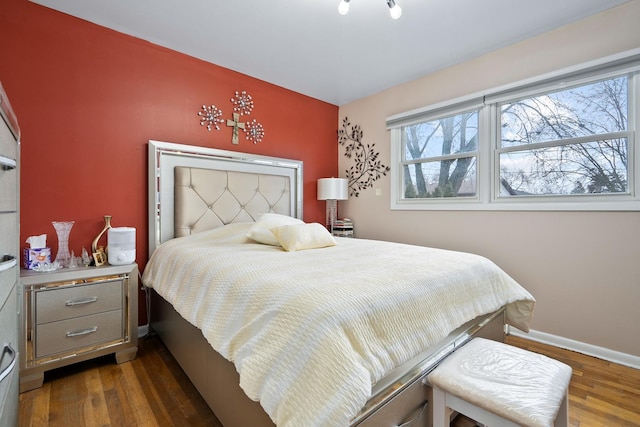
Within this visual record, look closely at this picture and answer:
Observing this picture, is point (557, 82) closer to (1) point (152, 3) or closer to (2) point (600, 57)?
(2) point (600, 57)

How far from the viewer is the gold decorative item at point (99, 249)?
2022 mm

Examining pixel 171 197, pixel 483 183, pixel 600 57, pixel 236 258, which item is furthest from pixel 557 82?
pixel 171 197

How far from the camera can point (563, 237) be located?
7.43 feet

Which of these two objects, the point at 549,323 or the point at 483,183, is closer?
the point at 549,323

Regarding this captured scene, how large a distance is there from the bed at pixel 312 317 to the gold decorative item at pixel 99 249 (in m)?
0.30

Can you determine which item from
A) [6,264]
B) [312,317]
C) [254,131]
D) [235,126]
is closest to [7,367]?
[6,264]

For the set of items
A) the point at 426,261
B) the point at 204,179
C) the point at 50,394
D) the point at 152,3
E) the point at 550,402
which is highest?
the point at 152,3

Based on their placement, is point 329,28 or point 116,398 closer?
point 116,398

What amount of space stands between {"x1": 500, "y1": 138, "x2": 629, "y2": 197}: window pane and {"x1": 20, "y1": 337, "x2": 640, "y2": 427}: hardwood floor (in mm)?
1288

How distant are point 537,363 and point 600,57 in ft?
7.52

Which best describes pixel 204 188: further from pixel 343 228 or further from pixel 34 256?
pixel 343 228

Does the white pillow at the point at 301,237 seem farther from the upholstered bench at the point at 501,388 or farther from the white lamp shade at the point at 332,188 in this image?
the white lamp shade at the point at 332,188

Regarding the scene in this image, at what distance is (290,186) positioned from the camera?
132 inches

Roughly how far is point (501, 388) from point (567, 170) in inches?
84.3
